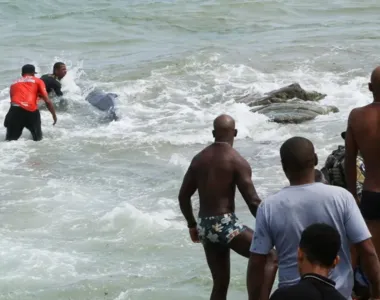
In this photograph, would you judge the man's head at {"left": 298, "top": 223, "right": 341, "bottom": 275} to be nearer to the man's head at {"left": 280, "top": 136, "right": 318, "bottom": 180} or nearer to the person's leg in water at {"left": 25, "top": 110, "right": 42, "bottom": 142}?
the man's head at {"left": 280, "top": 136, "right": 318, "bottom": 180}

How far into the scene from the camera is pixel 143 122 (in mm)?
16250

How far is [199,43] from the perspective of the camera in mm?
24484

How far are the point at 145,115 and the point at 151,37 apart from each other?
9328 mm

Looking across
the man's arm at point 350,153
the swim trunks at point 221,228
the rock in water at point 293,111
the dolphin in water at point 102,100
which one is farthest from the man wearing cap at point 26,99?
the man's arm at point 350,153

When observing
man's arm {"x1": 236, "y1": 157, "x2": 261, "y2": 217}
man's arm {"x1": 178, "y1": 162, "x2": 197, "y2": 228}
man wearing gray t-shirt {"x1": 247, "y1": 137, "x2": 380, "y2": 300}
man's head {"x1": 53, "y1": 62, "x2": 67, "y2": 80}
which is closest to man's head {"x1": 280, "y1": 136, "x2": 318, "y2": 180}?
man wearing gray t-shirt {"x1": 247, "y1": 137, "x2": 380, "y2": 300}

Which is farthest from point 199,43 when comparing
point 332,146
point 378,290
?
point 378,290

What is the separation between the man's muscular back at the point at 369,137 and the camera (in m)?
5.66

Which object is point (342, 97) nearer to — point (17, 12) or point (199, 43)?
point (199, 43)

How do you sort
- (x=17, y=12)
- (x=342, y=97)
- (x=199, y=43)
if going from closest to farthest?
(x=342, y=97), (x=199, y=43), (x=17, y=12)

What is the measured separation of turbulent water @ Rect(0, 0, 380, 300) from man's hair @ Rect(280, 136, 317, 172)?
2917 mm

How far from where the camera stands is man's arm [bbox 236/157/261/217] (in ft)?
19.7

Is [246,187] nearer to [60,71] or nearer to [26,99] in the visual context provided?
[26,99]

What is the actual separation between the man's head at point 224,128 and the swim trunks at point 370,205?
1.00 meters

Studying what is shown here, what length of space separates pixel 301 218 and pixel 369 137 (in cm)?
132
